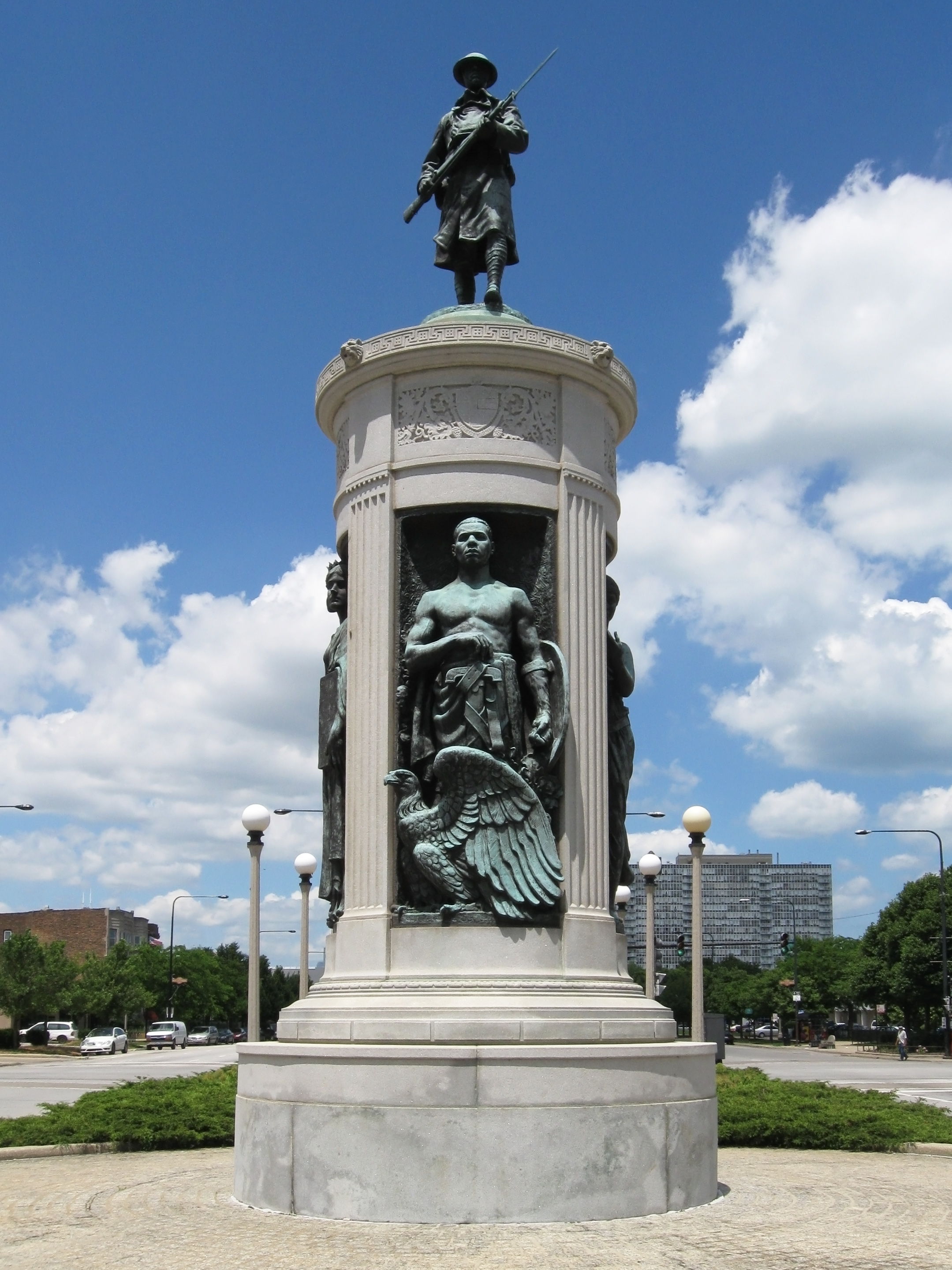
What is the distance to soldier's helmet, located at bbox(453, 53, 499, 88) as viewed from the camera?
13.5 meters

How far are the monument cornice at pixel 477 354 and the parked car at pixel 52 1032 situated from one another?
212ft

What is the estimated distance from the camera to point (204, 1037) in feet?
265

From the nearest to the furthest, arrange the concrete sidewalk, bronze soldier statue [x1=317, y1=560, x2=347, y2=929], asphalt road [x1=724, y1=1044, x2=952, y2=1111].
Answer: the concrete sidewalk < bronze soldier statue [x1=317, y1=560, x2=347, y2=929] < asphalt road [x1=724, y1=1044, x2=952, y2=1111]

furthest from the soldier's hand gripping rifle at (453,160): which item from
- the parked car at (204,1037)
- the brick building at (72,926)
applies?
the brick building at (72,926)

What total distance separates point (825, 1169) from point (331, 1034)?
18.4 feet

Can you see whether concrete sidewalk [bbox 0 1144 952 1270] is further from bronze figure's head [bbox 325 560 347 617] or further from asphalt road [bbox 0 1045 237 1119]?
asphalt road [bbox 0 1045 237 1119]

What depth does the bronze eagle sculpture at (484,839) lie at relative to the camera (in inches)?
429

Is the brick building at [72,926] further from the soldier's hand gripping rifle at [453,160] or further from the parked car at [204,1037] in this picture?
the soldier's hand gripping rifle at [453,160]

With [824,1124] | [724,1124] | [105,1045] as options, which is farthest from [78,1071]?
[824,1124]

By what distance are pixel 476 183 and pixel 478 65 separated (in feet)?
4.01

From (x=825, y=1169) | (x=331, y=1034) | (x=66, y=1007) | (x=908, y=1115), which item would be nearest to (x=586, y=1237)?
(x=331, y=1034)

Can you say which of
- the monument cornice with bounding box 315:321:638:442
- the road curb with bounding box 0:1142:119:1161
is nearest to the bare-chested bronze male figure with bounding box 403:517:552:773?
the monument cornice with bounding box 315:321:638:442

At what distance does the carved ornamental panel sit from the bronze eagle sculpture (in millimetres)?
2787

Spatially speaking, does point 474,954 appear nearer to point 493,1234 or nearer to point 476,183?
point 493,1234
